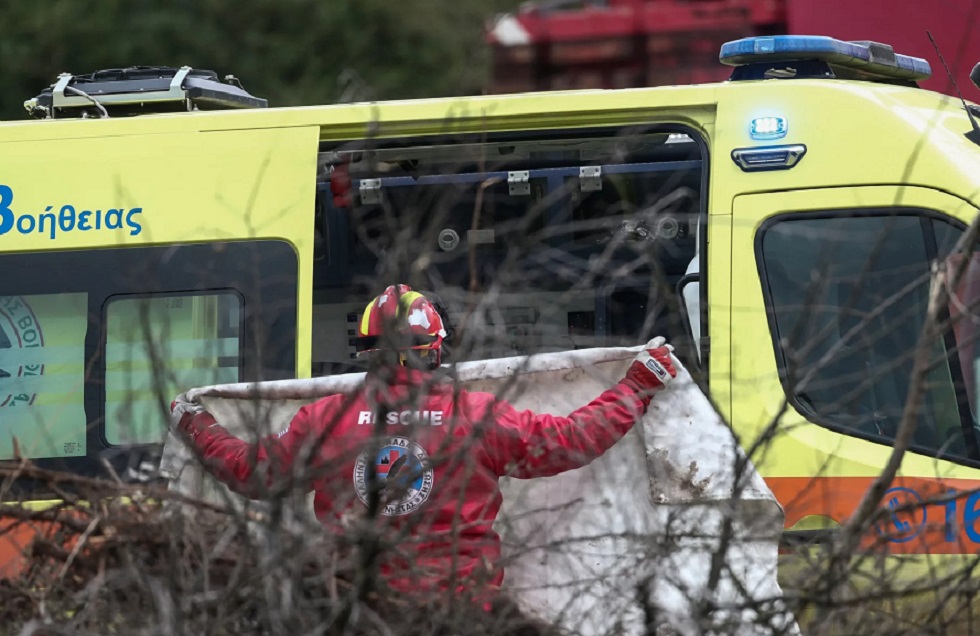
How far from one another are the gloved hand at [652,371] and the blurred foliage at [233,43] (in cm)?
772

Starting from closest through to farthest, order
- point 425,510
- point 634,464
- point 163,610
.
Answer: point 163,610, point 425,510, point 634,464

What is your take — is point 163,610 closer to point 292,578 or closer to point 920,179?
point 292,578

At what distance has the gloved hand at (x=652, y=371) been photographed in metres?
4.50

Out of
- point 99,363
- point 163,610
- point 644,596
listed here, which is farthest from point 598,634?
point 99,363

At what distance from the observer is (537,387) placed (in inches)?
192

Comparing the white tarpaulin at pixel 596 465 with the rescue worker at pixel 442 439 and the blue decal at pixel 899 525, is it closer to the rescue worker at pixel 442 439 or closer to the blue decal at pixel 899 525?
the rescue worker at pixel 442 439

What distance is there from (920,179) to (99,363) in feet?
9.11

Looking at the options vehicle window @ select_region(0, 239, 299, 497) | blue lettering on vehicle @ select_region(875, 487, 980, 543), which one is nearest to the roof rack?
vehicle window @ select_region(0, 239, 299, 497)

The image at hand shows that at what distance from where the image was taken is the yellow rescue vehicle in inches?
190

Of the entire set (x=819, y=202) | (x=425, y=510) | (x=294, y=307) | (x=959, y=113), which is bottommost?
(x=425, y=510)

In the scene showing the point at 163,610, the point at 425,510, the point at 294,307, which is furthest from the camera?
the point at 294,307

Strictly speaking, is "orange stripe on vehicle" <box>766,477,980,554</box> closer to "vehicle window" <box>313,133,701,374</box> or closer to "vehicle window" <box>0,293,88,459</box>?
"vehicle window" <box>313,133,701,374</box>

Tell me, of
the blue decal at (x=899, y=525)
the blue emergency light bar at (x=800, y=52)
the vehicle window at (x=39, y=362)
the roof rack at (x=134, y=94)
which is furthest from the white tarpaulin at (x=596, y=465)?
the roof rack at (x=134, y=94)

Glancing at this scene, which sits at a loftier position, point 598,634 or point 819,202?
point 819,202
